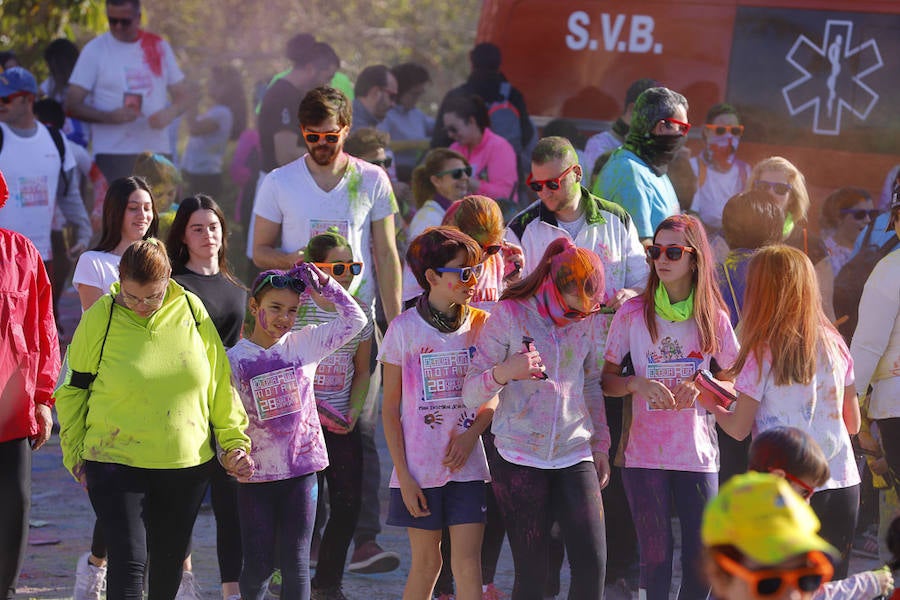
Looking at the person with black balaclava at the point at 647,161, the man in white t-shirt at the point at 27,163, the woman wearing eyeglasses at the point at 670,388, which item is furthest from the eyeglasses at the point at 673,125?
the man in white t-shirt at the point at 27,163

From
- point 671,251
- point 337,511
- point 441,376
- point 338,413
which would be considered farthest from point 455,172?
point 441,376

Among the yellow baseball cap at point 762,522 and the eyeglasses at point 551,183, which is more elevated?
the eyeglasses at point 551,183

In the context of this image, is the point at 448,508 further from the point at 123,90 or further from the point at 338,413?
the point at 123,90

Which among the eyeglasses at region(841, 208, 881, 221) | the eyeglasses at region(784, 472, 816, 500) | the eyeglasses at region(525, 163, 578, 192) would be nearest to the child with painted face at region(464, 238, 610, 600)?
the eyeglasses at region(525, 163, 578, 192)

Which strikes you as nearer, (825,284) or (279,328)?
(279,328)

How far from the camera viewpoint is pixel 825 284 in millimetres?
6441

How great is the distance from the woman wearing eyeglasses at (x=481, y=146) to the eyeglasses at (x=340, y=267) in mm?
3306

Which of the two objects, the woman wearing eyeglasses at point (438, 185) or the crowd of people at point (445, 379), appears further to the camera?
the woman wearing eyeglasses at point (438, 185)

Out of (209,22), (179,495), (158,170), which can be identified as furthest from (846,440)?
(209,22)

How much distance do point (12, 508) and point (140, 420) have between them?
63 centimetres

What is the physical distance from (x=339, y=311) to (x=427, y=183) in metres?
1.87

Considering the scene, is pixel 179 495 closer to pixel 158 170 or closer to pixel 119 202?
pixel 119 202

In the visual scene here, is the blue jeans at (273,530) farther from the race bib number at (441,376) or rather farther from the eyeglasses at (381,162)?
the eyeglasses at (381,162)

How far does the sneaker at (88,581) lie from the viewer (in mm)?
5723
